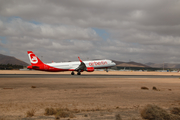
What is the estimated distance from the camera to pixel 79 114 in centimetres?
1087

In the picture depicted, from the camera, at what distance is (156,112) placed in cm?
996

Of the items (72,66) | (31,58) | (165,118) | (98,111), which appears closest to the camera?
(165,118)

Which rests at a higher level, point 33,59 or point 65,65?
point 33,59

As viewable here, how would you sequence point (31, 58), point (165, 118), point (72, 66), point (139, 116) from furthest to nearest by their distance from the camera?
point (72, 66) → point (31, 58) → point (139, 116) → point (165, 118)

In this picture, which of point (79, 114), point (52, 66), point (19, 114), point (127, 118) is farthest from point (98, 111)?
point (52, 66)

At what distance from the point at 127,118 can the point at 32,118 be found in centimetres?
557

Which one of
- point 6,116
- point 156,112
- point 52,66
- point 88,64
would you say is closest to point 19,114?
point 6,116

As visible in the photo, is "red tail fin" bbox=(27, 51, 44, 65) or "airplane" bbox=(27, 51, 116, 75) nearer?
"airplane" bbox=(27, 51, 116, 75)

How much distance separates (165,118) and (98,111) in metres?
4.30

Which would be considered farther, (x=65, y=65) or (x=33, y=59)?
(x=65, y=65)

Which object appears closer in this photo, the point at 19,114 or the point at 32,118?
the point at 32,118

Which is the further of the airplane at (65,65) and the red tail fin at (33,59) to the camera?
the red tail fin at (33,59)

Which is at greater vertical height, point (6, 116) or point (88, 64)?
point (88, 64)

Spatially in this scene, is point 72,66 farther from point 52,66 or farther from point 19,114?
point 19,114
